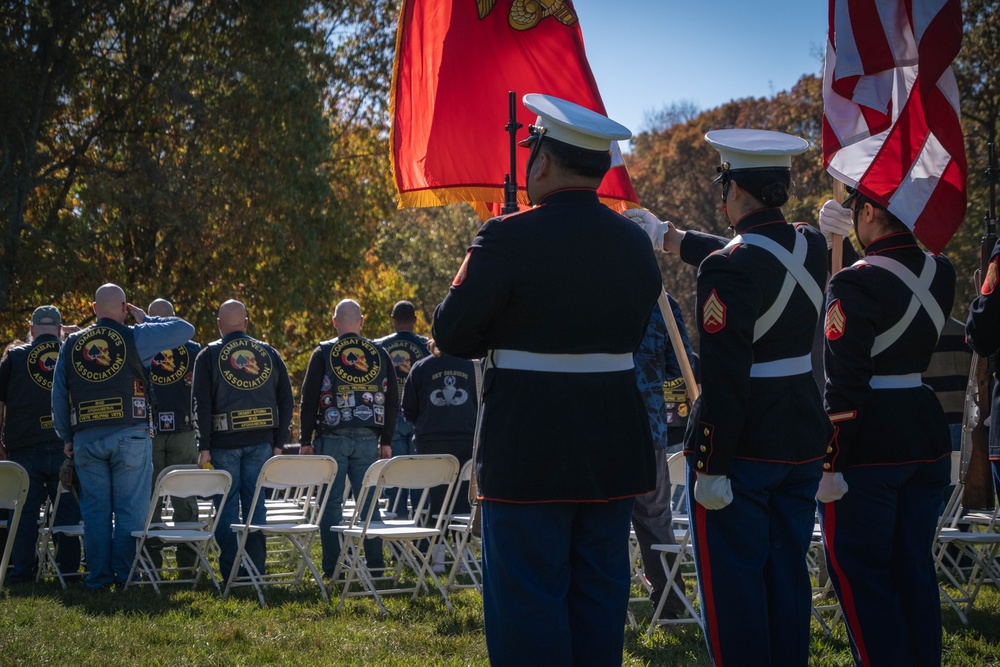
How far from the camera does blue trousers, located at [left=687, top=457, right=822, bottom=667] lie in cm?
386

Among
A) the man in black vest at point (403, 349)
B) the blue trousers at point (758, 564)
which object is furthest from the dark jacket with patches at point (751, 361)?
the man in black vest at point (403, 349)

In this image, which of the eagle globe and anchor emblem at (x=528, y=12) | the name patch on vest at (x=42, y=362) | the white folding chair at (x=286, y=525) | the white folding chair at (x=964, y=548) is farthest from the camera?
the name patch on vest at (x=42, y=362)

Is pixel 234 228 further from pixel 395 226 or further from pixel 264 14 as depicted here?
pixel 395 226

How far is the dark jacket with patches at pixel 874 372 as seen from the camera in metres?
4.18

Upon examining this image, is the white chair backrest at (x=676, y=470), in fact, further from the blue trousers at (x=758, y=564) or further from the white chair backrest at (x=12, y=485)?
the white chair backrest at (x=12, y=485)

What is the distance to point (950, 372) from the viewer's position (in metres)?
8.64

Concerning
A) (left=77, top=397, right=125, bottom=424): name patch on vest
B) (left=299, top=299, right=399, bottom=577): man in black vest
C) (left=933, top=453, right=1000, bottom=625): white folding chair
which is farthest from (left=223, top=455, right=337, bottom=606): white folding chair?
(left=933, top=453, right=1000, bottom=625): white folding chair

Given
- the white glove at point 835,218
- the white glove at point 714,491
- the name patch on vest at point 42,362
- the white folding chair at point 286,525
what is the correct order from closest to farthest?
the white glove at point 714,491 < the white glove at point 835,218 < the white folding chair at point 286,525 < the name patch on vest at point 42,362

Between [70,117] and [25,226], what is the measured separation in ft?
8.33

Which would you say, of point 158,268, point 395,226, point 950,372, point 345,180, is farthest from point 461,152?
point 395,226

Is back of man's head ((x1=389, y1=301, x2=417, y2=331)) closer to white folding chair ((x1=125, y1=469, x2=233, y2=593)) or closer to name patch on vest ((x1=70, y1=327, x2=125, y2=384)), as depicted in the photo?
white folding chair ((x1=125, y1=469, x2=233, y2=593))

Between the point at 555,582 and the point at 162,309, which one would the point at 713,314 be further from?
the point at 162,309

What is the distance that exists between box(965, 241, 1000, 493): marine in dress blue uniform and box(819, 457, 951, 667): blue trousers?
0.49 metres

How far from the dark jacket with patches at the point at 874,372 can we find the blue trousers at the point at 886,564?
0.31 feet
